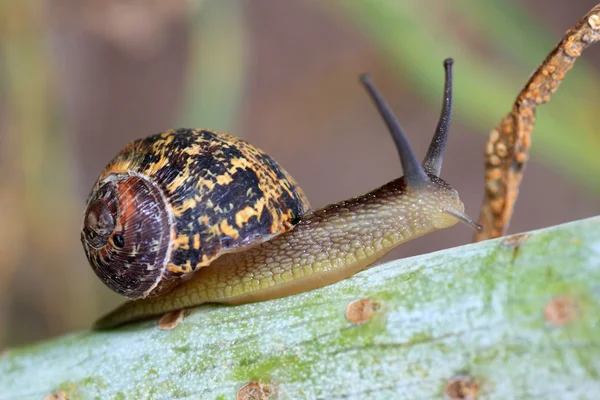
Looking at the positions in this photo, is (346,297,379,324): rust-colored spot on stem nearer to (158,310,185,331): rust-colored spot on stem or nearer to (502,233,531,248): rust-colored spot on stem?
(502,233,531,248): rust-colored spot on stem

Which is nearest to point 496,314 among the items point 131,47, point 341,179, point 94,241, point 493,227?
point 493,227

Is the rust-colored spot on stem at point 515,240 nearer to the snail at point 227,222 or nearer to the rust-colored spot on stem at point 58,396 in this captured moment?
the snail at point 227,222

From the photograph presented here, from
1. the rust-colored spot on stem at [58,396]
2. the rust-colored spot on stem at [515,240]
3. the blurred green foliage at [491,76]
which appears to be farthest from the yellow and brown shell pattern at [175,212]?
the blurred green foliage at [491,76]

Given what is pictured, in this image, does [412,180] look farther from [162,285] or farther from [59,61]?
[59,61]

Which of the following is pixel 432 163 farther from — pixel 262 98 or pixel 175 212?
pixel 262 98

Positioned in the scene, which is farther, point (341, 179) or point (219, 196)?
point (341, 179)

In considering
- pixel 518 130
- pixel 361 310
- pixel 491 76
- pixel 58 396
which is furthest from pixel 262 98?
pixel 361 310
